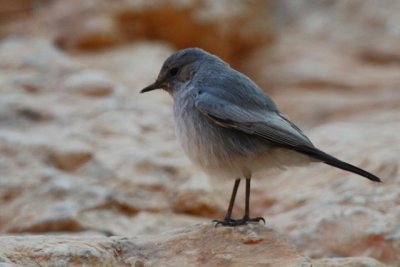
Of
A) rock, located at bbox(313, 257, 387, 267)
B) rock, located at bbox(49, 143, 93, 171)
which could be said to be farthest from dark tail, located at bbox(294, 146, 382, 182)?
rock, located at bbox(49, 143, 93, 171)

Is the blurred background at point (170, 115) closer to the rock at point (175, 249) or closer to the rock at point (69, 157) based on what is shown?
the rock at point (69, 157)

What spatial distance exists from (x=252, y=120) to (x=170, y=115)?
98.8 inches

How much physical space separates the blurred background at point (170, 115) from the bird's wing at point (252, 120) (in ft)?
1.92

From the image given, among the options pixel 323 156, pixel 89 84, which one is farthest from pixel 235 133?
pixel 89 84

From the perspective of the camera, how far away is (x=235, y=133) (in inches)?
217

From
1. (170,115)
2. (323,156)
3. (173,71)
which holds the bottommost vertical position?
(323,156)

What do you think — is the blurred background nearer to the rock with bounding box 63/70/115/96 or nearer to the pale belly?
the rock with bounding box 63/70/115/96

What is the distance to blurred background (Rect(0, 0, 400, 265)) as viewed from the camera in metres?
6.36

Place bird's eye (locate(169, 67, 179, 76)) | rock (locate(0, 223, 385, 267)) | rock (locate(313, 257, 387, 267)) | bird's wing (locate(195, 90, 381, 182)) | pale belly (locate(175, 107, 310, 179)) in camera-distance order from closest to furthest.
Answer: rock (locate(0, 223, 385, 267)) < rock (locate(313, 257, 387, 267)) < bird's wing (locate(195, 90, 381, 182)) < pale belly (locate(175, 107, 310, 179)) < bird's eye (locate(169, 67, 179, 76))

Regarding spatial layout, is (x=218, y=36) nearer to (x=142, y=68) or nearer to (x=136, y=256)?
(x=142, y=68)

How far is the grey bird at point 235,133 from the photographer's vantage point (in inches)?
212

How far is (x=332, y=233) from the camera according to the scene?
596 centimetres

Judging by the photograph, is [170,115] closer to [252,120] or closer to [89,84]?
[89,84]

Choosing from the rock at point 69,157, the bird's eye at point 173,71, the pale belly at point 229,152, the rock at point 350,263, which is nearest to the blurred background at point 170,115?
the rock at point 69,157
